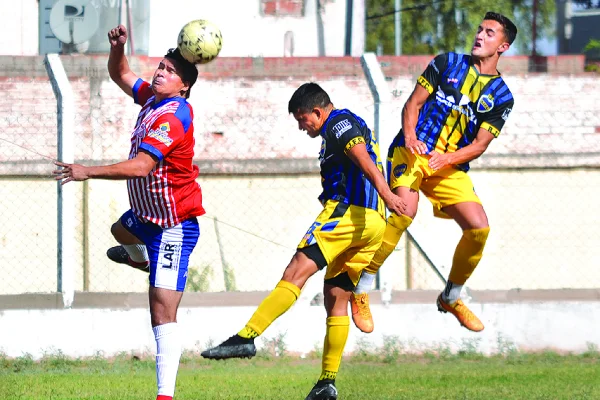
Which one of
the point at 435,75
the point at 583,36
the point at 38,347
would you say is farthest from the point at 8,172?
the point at 583,36

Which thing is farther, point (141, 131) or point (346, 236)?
point (346, 236)

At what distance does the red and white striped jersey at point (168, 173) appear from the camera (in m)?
7.06

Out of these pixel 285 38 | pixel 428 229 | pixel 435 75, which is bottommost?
pixel 428 229

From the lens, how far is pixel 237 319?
37.9 feet

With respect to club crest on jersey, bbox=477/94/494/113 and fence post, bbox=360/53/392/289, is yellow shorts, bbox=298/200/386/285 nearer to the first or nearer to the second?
club crest on jersey, bbox=477/94/494/113

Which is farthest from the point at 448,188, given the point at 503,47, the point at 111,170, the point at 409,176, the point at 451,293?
the point at 111,170

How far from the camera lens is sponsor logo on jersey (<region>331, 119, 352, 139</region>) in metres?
7.66

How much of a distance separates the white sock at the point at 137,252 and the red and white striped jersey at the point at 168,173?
1.38 ft

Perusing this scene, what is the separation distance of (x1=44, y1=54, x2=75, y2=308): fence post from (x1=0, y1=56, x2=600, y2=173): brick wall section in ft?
4.35

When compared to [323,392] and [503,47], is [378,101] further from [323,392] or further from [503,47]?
[323,392]

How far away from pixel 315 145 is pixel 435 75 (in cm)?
550

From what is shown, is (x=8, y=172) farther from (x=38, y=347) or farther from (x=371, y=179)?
(x=371, y=179)

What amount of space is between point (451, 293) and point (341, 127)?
6.82 ft

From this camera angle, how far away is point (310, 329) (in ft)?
38.4
